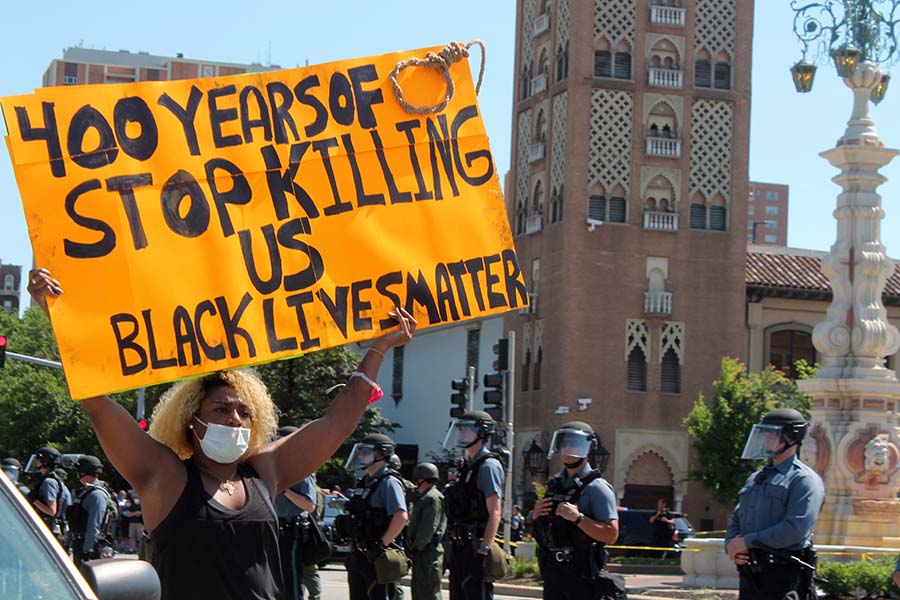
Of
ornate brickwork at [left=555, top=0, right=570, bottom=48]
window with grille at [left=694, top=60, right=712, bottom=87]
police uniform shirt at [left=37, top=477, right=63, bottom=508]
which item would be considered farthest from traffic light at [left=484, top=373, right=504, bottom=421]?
window with grille at [left=694, top=60, right=712, bottom=87]

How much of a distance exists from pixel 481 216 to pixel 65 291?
168 cm

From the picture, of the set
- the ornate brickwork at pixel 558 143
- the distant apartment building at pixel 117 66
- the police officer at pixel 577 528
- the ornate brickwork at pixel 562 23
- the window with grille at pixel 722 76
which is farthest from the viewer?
the distant apartment building at pixel 117 66

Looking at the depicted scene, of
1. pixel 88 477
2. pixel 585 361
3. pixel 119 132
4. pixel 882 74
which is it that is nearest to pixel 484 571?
pixel 88 477

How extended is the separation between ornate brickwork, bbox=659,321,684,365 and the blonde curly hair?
53.1m

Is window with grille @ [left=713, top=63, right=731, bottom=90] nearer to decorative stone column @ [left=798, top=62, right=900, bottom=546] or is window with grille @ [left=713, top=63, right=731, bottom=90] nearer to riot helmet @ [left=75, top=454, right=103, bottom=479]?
decorative stone column @ [left=798, top=62, right=900, bottom=546]

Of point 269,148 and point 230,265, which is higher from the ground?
point 269,148

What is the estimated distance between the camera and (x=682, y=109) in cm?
5847

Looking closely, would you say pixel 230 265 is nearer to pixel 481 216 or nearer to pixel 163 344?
pixel 163 344

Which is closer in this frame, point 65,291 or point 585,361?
point 65,291

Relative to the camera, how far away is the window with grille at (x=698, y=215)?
58750 millimetres

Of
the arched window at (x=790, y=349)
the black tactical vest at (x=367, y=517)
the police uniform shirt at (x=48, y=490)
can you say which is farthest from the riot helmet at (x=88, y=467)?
the arched window at (x=790, y=349)

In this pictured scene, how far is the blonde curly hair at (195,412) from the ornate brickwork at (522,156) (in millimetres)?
55687

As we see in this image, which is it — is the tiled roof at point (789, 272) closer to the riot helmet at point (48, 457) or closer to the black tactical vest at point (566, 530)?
the riot helmet at point (48, 457)

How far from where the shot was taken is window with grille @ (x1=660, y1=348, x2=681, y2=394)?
58.2 m
